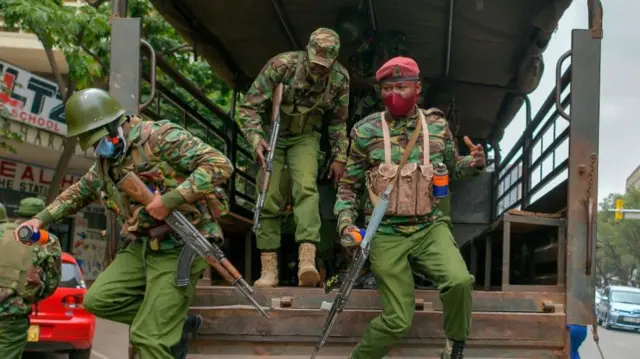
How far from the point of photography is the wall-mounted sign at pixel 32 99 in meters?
14.8

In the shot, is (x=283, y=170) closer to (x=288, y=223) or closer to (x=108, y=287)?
(x=288, y=223)

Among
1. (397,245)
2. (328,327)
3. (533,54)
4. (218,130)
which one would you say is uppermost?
(533,54)

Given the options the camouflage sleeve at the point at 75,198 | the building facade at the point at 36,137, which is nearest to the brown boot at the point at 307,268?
the camouflage sleeve at the point at 75,198

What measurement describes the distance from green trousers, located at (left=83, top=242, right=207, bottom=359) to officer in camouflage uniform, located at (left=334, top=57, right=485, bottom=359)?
2.76 ft

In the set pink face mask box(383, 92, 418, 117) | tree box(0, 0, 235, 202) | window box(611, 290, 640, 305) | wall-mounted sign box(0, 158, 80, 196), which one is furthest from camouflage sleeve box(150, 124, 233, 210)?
window box(611, 290, 640, 305)

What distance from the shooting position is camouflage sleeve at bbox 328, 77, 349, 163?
4.82m

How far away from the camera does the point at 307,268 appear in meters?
4.33

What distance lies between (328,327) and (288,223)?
61.1 inches

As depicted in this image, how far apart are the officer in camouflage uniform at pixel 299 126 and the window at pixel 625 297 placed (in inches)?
897

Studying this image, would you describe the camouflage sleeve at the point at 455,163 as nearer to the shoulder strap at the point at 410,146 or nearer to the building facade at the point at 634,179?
the shoulder strap at the point at 410,146

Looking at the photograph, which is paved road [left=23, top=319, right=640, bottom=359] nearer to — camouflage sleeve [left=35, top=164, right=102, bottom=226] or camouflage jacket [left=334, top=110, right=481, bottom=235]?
camouflage sleeve [left=35, top=164, right=102, bottom=226]

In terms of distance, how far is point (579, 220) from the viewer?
392 cm

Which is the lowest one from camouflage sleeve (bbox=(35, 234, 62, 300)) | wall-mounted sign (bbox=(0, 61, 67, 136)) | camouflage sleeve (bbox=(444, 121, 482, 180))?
camouflage sleeve (bbox=(35, 234, 62, 300))

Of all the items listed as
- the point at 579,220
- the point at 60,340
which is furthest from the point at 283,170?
the point at 60,340
